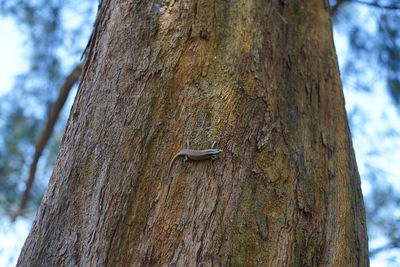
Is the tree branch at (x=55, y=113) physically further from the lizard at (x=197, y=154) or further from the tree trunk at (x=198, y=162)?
the lizard at (x=197, y=154)

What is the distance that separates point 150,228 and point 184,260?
0.13m

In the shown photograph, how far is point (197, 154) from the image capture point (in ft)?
4.42

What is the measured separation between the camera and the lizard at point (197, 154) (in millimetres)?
1345

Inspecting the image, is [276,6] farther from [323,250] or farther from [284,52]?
[323,250]

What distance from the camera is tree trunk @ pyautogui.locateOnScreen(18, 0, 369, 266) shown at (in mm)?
1319

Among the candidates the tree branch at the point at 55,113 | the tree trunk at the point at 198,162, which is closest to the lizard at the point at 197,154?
the tree trunk at the point at 198,162

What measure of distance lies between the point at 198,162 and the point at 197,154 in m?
0.02

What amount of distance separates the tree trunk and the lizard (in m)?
0.02

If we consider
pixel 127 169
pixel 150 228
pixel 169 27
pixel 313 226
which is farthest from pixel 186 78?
pixel 313 226

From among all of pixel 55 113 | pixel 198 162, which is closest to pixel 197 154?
pixel 198 162

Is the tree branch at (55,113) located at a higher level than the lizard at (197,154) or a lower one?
higher

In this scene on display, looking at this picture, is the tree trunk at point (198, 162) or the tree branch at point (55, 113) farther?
the tree branch at point (55, 113)

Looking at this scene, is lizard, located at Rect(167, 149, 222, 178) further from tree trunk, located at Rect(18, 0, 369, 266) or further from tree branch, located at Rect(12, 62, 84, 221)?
tree branch, located at Rect(12, 62, 84, 221)

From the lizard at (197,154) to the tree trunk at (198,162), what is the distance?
0.02 m
